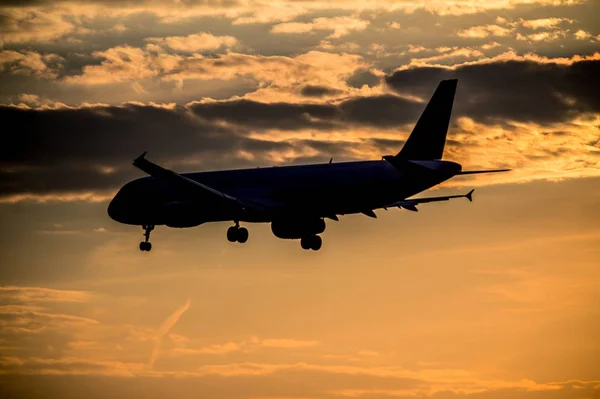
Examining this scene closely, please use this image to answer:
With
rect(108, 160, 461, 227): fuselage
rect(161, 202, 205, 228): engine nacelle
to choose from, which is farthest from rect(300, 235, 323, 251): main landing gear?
rect(161, 202, 205, 228): engine nacelle

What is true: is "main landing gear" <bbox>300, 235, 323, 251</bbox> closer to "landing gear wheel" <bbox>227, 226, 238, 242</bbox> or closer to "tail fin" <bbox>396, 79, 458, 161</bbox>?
"landing gear wheel" <bbox>227, 226, 238, 242</bbox>

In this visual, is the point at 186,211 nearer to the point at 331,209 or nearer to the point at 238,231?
the point at 238,231

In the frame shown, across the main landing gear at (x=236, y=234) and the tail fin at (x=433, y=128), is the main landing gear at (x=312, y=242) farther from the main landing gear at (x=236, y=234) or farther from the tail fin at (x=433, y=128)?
the tail fin at (x=433, y=128)

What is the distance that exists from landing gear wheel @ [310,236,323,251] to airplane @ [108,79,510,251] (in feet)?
0.22

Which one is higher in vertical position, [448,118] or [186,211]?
[448,118]

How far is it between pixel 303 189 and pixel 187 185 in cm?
831

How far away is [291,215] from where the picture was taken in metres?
78.7

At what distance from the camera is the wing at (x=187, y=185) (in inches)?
2693

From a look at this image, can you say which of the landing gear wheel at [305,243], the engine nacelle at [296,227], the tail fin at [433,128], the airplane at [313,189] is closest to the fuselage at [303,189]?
the airplane at [313,189]

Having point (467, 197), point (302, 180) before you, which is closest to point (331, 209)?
point (302, 180)

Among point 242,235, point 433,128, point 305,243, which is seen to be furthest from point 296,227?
point 433,128

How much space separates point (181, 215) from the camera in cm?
7800

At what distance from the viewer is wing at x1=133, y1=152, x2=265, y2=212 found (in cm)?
6840

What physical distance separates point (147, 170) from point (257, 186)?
40.7 feet
